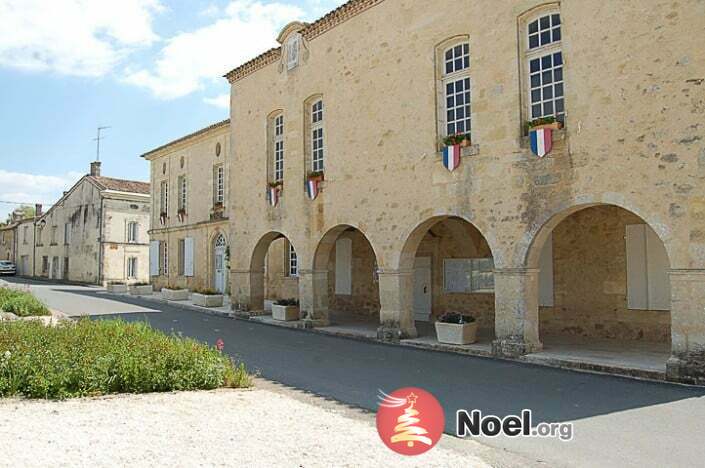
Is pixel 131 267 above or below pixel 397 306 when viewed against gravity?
above

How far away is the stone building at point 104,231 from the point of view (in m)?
34.8

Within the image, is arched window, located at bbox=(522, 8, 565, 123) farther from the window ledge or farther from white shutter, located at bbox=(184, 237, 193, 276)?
white shutter, located at bbox=(184, 237, 193, 276)

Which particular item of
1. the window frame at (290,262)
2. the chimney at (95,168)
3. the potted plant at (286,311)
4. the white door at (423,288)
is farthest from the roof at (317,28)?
the chimney at (95,168)

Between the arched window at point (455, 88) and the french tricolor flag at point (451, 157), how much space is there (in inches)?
17.5

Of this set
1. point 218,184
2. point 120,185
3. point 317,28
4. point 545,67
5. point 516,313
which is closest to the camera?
point 516,313

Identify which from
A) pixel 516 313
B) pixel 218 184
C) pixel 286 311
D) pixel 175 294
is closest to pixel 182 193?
pixel 218 184

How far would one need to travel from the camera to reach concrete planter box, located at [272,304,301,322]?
15.3 metres

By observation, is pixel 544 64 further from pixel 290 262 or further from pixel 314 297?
pixel 290 262

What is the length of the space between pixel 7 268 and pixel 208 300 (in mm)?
36438

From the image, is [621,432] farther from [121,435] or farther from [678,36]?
Result: [678,36]

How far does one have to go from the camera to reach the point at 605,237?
11.2 meters

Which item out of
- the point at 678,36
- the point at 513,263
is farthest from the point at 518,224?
the point at 678,36

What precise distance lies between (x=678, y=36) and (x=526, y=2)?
8.51ft

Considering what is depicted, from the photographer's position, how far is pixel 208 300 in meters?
19.7
